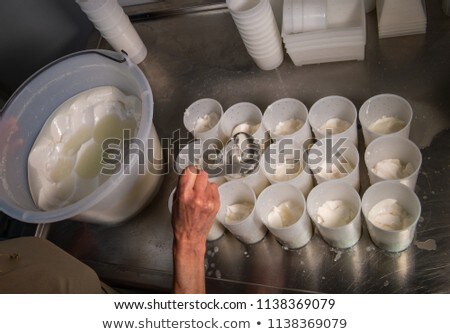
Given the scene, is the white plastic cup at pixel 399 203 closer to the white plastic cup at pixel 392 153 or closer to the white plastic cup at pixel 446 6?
the white plastic cup at pixel 392 153

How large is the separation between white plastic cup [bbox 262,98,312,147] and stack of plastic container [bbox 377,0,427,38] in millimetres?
439

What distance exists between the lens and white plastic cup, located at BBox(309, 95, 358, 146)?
134 centimetres

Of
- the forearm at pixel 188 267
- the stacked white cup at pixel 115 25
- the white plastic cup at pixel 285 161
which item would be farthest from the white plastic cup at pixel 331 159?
the stacked white cup at pixel 115 25

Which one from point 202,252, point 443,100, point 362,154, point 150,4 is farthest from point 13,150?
point 443,100

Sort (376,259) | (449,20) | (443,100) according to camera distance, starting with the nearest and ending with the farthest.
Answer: (376,259)
(443,100)
(449,20)

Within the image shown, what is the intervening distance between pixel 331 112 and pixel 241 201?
0.40 meters

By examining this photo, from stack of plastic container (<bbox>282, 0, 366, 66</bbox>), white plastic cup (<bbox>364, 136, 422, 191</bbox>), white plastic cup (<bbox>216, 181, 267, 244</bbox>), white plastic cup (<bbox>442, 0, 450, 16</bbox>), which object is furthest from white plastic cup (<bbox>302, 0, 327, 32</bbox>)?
white plastic cup (<bbox>216, 181, 267, 244</bbox>)

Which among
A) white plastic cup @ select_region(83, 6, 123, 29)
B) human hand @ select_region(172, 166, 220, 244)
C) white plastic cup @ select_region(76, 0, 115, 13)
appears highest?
white plastic cup @ select_region(76, 0, 115, 13)

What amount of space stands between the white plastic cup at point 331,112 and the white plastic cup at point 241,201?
0.29 meters

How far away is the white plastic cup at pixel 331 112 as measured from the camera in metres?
1.34

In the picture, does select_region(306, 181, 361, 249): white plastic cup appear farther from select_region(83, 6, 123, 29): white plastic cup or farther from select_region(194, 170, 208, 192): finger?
select_region(83, 6, 123, 29): white plastic cup

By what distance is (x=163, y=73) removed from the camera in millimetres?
1818
